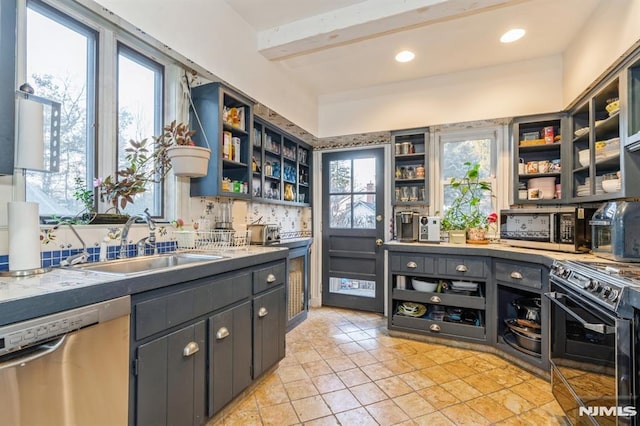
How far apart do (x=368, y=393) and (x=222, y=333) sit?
3.55 ft

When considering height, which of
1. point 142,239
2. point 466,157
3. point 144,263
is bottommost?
point 144,263

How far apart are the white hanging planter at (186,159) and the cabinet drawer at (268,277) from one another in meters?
0.80

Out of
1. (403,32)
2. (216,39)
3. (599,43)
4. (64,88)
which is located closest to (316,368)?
(64,88)

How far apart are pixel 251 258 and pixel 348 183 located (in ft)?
7.54

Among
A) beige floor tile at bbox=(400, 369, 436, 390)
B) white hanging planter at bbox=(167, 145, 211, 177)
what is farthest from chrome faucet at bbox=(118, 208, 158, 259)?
beige floor tile at bbox=(400, 369, 436, 390)

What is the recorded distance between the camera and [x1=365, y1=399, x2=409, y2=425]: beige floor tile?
68.8 inches

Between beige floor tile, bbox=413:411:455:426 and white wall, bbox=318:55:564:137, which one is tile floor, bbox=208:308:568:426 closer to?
beige floor tile, bbox=413:411:455:426

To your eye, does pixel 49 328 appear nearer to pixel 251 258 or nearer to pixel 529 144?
pixel 251 258

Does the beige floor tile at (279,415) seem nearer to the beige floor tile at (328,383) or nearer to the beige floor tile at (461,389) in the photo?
the beige floor tile at (328,383)

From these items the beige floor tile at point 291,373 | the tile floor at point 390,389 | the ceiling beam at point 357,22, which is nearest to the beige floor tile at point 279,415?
the tile floor at point 390,389

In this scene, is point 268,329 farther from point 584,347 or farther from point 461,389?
point 584,347

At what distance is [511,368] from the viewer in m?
2.40

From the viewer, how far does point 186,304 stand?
4.75 feet

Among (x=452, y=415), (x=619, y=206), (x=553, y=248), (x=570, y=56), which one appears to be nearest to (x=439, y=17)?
(x=570, y=56)
